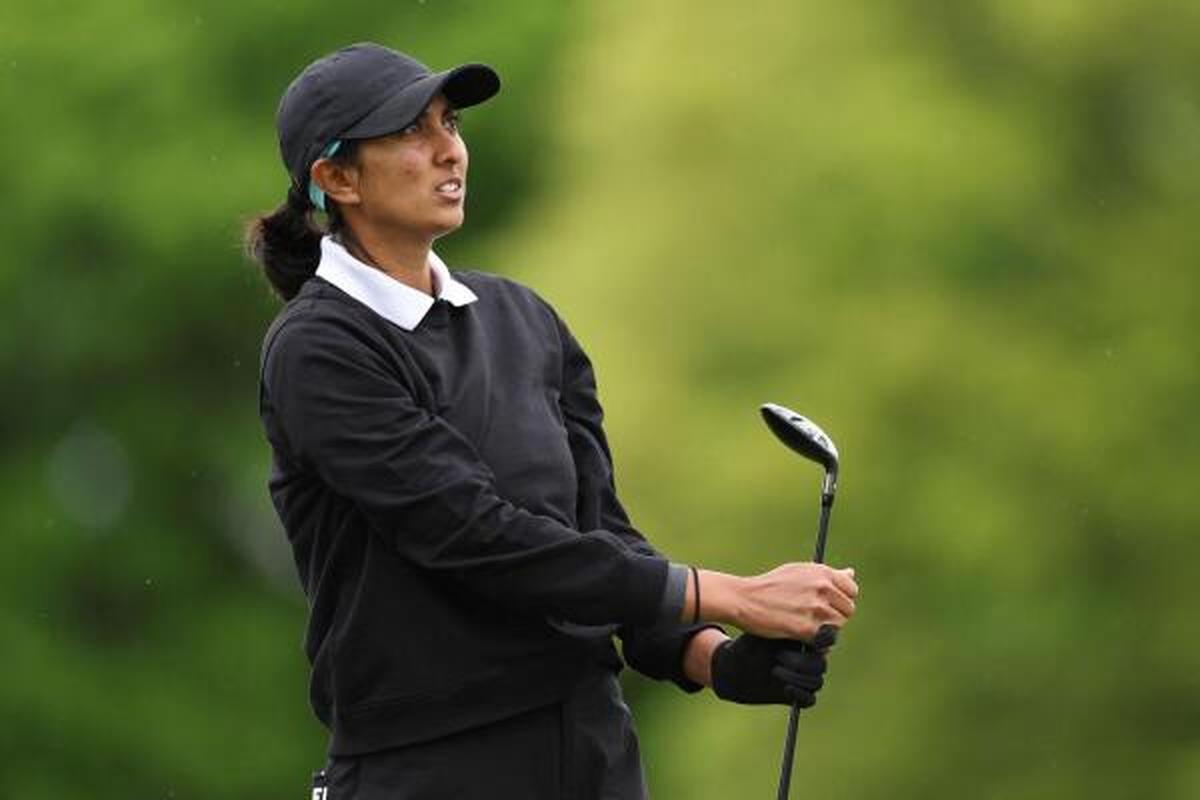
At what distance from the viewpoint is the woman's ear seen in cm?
513

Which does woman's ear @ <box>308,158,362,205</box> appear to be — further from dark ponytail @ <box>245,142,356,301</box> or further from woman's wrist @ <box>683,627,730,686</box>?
Answer: woman's wrist @ <box>683,627,730,686</box>

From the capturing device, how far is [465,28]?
949 inches

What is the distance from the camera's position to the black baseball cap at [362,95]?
506cm

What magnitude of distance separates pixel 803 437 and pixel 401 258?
0.68 meters

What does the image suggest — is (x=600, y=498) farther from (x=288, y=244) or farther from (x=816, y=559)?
(x=288, y=244)

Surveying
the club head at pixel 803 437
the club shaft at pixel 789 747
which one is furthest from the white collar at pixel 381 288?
the club shaft at pixel 789 747

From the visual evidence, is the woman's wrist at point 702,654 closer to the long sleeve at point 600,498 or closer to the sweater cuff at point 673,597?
the long sleeve at point 600,498

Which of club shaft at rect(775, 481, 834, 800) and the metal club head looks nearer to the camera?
club shaft at rect(775, 481, 834, 800)

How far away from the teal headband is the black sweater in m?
0.17

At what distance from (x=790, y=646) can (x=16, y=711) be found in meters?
19.1

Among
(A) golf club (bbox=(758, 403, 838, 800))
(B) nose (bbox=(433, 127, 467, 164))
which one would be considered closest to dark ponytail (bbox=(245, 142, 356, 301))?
(B) nose (bbox=(433, 127, 467, 164))

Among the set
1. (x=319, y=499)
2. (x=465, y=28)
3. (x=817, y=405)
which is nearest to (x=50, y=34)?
(x=465, y=28)

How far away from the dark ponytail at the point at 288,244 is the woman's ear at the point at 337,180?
13 cm

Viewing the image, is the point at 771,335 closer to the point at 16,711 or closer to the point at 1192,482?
the point at 1192,482
